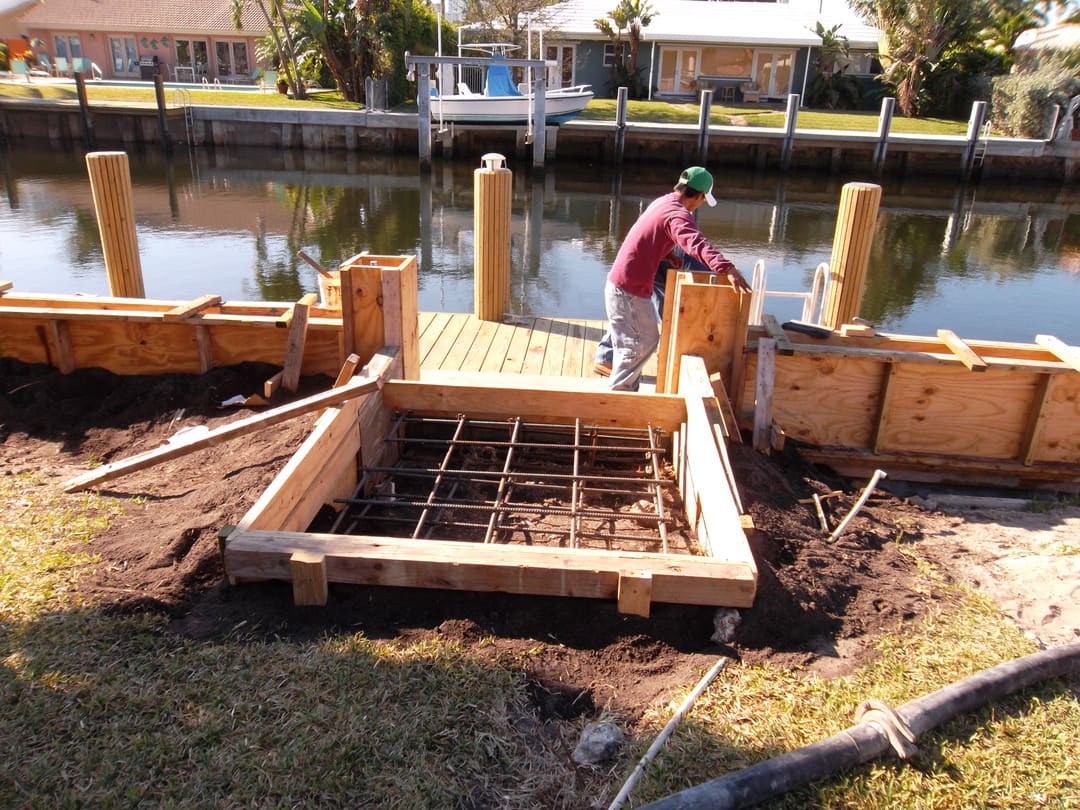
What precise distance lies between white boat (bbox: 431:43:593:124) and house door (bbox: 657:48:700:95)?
Result: 10.4 meters

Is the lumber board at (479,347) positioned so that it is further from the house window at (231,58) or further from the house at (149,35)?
the house window at (231,58)

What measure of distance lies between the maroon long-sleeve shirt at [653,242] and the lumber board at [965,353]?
1504 millimetres

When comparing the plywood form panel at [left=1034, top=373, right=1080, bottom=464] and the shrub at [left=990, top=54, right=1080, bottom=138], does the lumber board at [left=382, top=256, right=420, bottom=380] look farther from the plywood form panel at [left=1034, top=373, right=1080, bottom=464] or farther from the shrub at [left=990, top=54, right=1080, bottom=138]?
the shrub at [left=990, top=54, right=1080, bottom=138]

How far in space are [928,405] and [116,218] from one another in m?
6.15

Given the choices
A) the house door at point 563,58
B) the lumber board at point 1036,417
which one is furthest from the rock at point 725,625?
the house door at point 563,58

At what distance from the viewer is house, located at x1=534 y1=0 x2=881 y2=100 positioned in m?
33.3

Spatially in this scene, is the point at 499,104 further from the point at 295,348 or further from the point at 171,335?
the point at 295,348

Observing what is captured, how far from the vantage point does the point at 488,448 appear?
5.04 m

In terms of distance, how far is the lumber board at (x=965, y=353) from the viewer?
194 inches

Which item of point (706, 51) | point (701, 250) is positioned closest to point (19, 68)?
point (706, 51)

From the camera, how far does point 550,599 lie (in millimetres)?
3340

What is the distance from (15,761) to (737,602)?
2.39m

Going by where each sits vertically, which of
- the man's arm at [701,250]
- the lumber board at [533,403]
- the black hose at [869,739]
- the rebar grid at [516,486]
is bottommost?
the rebar grid at [516,486]

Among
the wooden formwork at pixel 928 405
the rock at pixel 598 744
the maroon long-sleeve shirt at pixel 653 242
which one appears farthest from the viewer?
the maroon long-sleeve shirt at pixel 653 242
